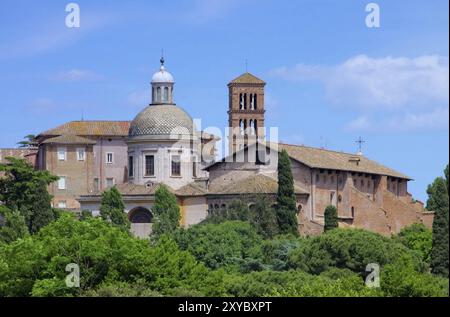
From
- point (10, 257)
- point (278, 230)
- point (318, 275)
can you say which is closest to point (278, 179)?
point (278, 230)

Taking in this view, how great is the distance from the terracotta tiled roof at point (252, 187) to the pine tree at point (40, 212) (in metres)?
9.41

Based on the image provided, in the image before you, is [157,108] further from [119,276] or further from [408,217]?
[119,276]

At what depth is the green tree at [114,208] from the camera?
A: 7450cm

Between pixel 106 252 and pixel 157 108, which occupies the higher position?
pixel 157 108

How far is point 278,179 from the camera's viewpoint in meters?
72.0

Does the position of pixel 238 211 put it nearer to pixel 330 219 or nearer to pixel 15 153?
pixel 330 219

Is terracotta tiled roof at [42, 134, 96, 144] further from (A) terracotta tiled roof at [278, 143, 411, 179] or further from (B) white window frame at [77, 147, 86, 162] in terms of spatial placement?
(A) terracotta tiled roof at [278, 143, 411, 179]

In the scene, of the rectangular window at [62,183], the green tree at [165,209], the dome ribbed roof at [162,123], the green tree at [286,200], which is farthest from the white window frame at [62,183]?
the green tree at [286,200]

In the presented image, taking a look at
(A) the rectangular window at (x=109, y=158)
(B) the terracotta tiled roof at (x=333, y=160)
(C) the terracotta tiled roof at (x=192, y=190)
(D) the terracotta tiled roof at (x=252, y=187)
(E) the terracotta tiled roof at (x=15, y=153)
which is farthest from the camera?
(E) the terracotta tiled roof at (x=15, y=153)

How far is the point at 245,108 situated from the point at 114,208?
18399 millimetres

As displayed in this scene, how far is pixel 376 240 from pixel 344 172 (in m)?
20.4

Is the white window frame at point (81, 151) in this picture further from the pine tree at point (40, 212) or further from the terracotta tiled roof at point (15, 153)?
the pine tree at point (40, 212)

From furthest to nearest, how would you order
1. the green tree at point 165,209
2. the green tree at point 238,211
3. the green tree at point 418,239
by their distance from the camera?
1. the green tree at point 165,209
2. the green tree at point 238,211
3. the green tree at point 418,239

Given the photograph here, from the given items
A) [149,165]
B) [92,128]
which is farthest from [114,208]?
[92,128]
